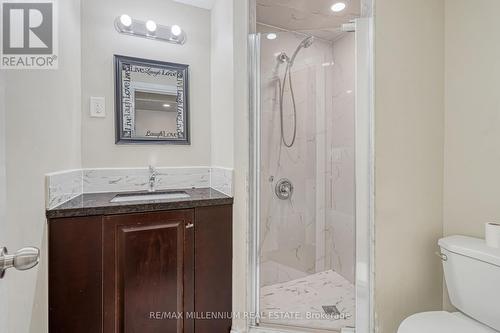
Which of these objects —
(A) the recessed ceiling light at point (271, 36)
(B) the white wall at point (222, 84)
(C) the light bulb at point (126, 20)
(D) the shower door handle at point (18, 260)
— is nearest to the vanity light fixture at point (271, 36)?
(A) the recessed ceiling light at point (271, 36)

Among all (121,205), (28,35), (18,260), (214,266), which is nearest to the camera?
(18,260)

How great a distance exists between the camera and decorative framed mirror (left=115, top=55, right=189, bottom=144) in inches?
72.7

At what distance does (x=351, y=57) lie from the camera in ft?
6.29

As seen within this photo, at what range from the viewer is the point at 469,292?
1.22 metres

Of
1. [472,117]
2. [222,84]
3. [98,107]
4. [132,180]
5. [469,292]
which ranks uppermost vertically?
[222,84]

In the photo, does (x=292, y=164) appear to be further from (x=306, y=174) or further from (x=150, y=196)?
(x=150, y=196)

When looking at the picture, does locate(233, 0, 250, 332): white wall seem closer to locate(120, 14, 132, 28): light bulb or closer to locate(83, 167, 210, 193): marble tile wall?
locate(83, 167, 210, 193): marble tile wall

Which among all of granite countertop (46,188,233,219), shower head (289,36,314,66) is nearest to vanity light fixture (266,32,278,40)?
shower head (289,36,314,66)

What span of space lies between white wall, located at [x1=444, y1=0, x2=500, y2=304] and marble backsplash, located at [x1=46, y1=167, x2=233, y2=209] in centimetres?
137

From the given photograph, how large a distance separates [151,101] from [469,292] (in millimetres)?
2262

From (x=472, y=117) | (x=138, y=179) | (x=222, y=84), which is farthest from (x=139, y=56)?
(x=472, y=117)

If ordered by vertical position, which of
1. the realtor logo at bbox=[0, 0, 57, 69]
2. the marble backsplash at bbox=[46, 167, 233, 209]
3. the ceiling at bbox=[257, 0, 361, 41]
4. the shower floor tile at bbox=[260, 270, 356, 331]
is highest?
the ceiling at bbox=[257, 0, 361, 41]

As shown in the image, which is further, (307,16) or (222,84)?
(307,16)

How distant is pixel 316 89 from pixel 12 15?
2014 mm
